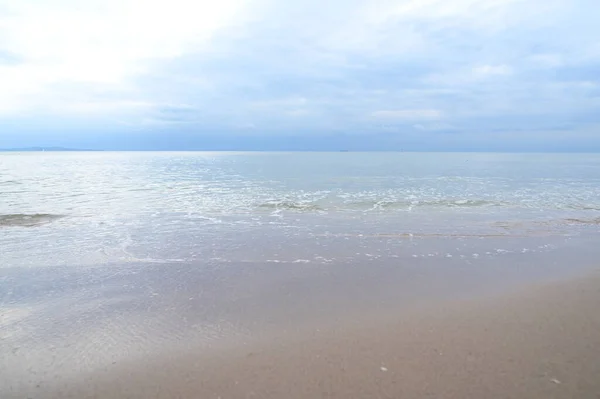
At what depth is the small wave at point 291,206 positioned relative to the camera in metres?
21.2

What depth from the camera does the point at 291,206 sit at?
2214 cm

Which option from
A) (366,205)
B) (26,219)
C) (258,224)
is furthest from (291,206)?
(26,219)

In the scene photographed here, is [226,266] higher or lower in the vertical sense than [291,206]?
lower

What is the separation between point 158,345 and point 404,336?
415 cm

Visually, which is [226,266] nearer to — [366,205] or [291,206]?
[291,206]

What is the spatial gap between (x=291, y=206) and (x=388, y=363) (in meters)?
17.2

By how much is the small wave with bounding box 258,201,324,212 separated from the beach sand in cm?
1447

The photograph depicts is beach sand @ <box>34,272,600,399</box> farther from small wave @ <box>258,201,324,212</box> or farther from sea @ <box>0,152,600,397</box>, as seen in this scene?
small wave @ <box>258,201,324,212</box>

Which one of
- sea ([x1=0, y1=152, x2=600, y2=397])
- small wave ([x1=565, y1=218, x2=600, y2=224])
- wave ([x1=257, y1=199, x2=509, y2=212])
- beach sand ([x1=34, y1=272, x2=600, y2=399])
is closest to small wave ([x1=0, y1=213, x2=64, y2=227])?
sea ([x1=0, y1=152, x2=600, y2=397])

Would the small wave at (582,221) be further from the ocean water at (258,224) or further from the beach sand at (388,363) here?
the beach sand at (388,363)

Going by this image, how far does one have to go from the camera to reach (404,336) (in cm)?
598

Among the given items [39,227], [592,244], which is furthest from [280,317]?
[39,227]

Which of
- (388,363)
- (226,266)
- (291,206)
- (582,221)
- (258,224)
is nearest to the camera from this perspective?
(388,363)

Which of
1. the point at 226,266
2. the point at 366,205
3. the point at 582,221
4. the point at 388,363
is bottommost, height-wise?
the point at 226,266
